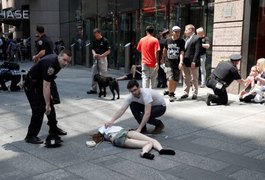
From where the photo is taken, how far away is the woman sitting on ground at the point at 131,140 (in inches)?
202

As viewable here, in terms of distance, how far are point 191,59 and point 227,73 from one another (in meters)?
0.97

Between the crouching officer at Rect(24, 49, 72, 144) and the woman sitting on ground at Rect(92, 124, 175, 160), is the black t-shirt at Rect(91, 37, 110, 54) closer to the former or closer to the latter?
the crouching officer at Rect(24, 49, 72, 144)

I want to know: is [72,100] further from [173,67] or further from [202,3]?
[202,3]

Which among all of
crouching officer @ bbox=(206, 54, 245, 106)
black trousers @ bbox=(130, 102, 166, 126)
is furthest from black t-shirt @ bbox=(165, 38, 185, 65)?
black trousers @ bbox=(130, 102, 166, 126)

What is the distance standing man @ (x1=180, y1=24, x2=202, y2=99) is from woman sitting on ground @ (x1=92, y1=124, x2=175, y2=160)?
11.9 feet

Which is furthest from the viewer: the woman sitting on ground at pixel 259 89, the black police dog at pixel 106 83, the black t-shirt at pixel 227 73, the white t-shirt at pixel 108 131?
the black police dog at pixel 106 83

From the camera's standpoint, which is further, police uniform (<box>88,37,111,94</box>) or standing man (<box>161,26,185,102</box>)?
police uniform (<box>88,37,111,94</box>)

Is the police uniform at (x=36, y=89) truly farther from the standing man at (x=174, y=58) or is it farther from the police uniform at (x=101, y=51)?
the police uniform at (x=101, y=51)

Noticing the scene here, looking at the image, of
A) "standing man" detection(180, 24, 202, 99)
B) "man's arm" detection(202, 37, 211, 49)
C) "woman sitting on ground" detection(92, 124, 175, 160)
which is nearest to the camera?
"woman sitting on ground" detection(92, 124, 175, 160)

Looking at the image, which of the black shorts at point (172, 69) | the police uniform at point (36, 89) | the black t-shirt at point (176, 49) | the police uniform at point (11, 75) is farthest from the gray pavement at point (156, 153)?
the police uniform at point (11, 75)

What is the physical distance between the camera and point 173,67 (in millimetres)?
8906

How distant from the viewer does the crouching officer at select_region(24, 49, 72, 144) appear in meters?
5.34

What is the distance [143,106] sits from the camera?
6137 millimetres

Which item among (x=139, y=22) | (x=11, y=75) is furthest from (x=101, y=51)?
(x=139, y=22)
